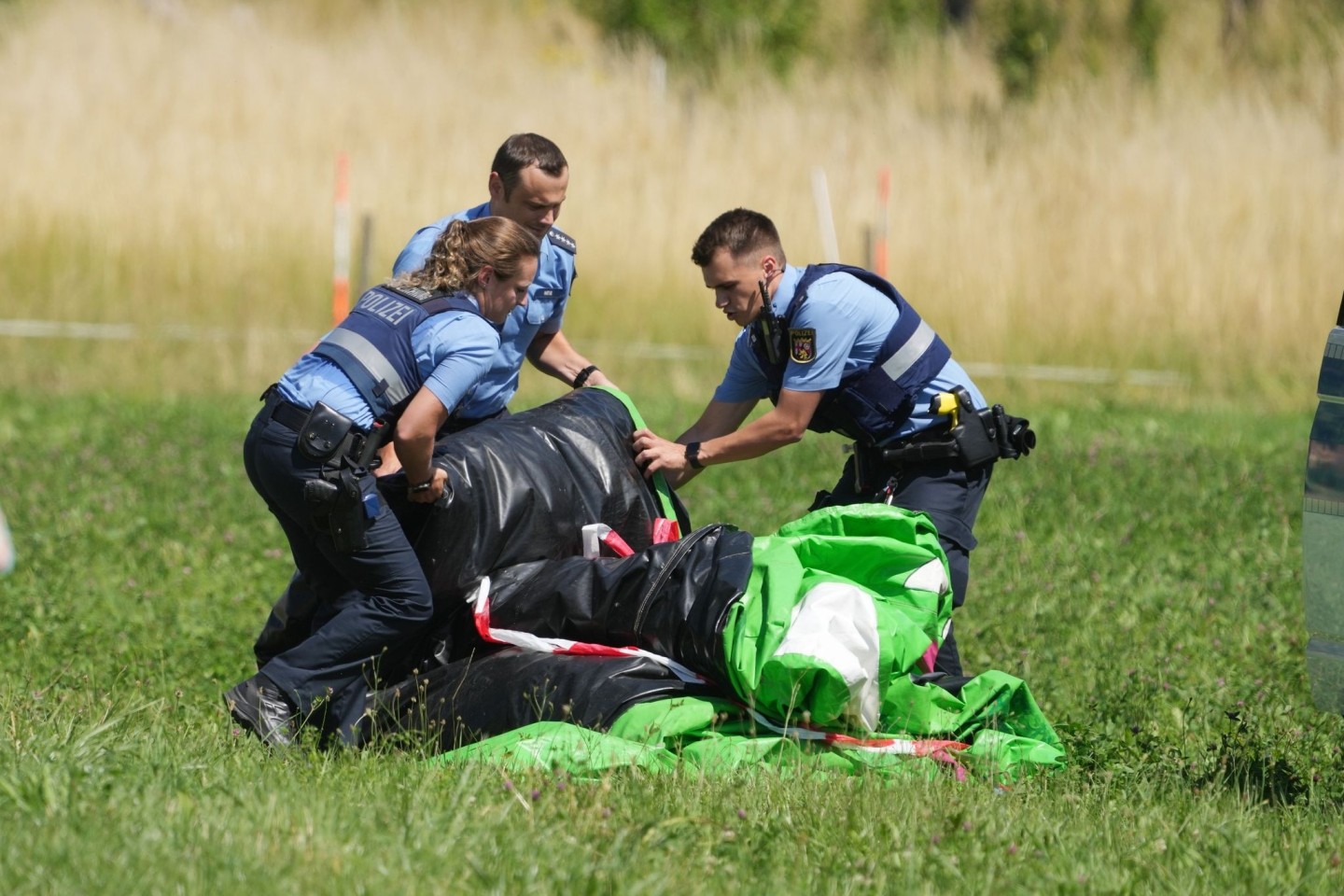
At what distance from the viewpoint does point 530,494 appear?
5309 millimetres

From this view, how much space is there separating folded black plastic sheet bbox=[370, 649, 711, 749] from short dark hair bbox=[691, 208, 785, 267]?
1.53m

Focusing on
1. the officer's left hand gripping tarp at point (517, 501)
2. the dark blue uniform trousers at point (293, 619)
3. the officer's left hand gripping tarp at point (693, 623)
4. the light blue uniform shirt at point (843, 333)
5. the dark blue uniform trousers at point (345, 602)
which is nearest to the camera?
the officer's left hand gripping tarp at point (693, 623)

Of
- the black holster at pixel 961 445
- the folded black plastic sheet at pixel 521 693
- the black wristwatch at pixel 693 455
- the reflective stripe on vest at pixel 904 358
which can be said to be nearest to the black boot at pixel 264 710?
the folded black plastic sheet at pixel 521 693

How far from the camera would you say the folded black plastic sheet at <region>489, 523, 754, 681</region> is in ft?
15.6

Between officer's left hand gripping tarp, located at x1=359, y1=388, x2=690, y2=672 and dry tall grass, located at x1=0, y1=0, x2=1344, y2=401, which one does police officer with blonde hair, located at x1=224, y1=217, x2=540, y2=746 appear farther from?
dry tall grass, located at x1=0, y1=0, x2=1344, y2=401

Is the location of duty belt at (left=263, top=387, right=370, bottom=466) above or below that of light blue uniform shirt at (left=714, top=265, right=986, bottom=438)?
below

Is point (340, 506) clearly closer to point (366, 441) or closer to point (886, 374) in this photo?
point (366, 441)

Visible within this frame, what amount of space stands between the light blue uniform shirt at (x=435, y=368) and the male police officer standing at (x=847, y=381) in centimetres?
93

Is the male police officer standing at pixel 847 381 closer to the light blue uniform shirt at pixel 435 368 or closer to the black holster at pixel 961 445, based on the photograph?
the black holster at pixel 961 445

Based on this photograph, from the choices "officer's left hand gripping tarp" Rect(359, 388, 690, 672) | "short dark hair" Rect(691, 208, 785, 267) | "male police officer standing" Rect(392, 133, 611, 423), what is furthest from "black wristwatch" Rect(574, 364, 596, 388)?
"short dark hair" Rect(691, 208, 785, 267)

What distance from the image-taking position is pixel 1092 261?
53.1 feet

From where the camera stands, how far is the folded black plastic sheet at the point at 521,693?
15.4 feet

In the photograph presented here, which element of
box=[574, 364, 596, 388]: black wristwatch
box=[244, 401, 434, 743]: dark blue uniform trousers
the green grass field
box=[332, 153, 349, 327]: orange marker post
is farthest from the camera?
box=[332, 153, 349, 327]: orange marker post

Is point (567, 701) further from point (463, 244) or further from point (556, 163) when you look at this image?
point (556, 163)
